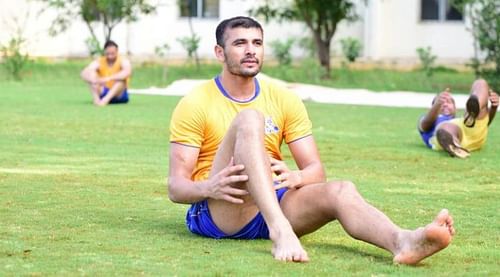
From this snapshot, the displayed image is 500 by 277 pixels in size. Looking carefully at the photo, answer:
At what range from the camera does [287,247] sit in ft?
18.9

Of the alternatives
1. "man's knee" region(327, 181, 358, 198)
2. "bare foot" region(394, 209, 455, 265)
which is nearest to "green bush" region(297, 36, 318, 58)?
"man's knee" region(327, 181, 358, 198)

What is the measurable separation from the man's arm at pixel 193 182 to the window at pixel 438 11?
2739 cm

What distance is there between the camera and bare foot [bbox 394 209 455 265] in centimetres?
545

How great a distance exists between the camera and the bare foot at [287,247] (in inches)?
226

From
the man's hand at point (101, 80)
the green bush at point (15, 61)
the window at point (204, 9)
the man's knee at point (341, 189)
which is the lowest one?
the green bush at point (15, 61)

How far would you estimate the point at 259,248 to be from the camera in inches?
243

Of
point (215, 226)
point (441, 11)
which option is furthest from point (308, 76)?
point (215, 226)

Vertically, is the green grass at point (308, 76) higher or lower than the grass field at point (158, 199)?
lower

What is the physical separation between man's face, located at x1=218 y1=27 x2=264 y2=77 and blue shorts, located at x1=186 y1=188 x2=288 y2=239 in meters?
0.64

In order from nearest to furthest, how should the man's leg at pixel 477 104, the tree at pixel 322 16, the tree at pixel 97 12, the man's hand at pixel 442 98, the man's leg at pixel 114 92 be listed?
the man's leg at pixel 477 104, the man's hand at pixel 442 98, the man's leg at pixel 114 92, the tree at pixel 322 16, the tree at pixel 97 12

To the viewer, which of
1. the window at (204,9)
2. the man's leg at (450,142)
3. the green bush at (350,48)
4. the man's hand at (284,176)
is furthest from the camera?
the window at (204,9)

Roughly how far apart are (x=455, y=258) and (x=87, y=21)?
25430mm

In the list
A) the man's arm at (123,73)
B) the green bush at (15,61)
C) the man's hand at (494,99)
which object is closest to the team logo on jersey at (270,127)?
the man's hand at (494,99)

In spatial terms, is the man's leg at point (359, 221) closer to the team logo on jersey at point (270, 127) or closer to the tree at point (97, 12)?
the team logo on jersey at point (270, 127)
